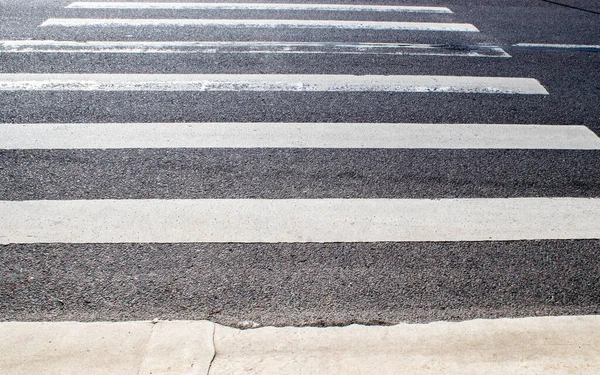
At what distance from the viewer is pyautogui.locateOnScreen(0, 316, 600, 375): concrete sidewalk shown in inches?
104

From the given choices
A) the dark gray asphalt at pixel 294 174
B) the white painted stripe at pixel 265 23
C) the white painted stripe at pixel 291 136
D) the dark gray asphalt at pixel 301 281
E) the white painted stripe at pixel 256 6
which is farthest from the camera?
the white painted stripe at pixel 256 6

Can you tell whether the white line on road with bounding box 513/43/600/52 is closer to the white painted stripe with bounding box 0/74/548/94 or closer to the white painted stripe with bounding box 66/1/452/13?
the white painted stripe with bounding box 0/74/548/94

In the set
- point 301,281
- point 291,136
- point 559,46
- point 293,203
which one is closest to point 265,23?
point 291,136

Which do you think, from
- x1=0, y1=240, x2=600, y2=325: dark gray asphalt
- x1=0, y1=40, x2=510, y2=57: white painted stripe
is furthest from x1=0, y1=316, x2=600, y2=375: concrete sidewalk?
x1=0, y1=40, x2=510, y2=57: white painted stripe

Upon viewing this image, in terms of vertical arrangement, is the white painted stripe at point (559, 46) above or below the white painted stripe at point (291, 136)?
above

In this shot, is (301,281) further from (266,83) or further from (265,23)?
(265,23)

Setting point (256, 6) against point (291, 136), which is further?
point (256, 6)

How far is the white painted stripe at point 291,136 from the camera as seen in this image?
4.77 metres

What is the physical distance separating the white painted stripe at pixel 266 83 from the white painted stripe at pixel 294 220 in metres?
2.23

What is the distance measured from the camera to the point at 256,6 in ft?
30.0

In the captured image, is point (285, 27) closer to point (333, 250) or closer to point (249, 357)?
point (333, 250)

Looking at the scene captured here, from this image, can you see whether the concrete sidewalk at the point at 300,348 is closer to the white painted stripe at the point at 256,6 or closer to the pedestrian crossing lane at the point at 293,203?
the pedestrian crossing lane at the point at 293,203

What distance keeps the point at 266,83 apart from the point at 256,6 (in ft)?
11.8

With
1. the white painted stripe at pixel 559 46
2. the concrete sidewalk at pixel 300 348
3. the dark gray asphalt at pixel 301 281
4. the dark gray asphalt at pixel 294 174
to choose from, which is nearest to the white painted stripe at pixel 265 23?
the white painted stripe at pixel 559 46
